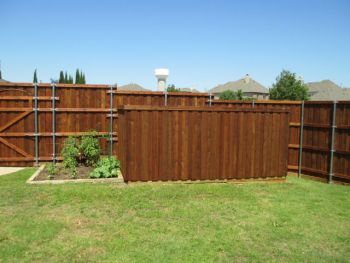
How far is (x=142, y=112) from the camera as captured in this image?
354 inches

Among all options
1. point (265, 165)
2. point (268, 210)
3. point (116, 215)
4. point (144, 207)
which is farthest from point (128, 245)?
point (265, 165)

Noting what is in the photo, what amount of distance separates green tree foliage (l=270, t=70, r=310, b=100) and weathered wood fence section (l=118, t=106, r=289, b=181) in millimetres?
32377

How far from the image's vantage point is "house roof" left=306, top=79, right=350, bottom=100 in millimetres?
48375

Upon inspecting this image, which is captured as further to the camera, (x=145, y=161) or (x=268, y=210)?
(x=145, y=161)

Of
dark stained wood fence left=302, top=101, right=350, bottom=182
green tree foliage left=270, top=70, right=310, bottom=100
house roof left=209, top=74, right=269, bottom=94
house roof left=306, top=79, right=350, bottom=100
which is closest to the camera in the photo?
dark stained wood fence left=302, top=101, right=350, bottom=182

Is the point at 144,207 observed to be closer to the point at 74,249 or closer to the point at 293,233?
the point at 74,249

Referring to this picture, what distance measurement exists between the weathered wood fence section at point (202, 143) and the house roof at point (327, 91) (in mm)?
41187

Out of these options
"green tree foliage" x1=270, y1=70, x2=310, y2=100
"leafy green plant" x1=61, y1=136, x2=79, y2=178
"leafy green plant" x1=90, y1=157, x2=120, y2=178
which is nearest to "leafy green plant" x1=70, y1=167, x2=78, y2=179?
"leafy green plant" x1=61, y1=136, x2=79, y2=178

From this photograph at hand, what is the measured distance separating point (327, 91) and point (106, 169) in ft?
160

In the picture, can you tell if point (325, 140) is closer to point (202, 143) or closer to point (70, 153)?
point (202, 143)

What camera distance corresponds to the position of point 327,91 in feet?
169

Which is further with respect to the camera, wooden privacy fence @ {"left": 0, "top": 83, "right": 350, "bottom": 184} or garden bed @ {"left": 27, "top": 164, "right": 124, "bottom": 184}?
wooden privacy fence @ {"left": 0, "top": 83, "right": 350, "bottom": 184}

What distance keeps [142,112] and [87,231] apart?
3894 mm

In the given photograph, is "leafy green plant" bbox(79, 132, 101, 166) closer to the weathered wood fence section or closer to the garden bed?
the garden bed
